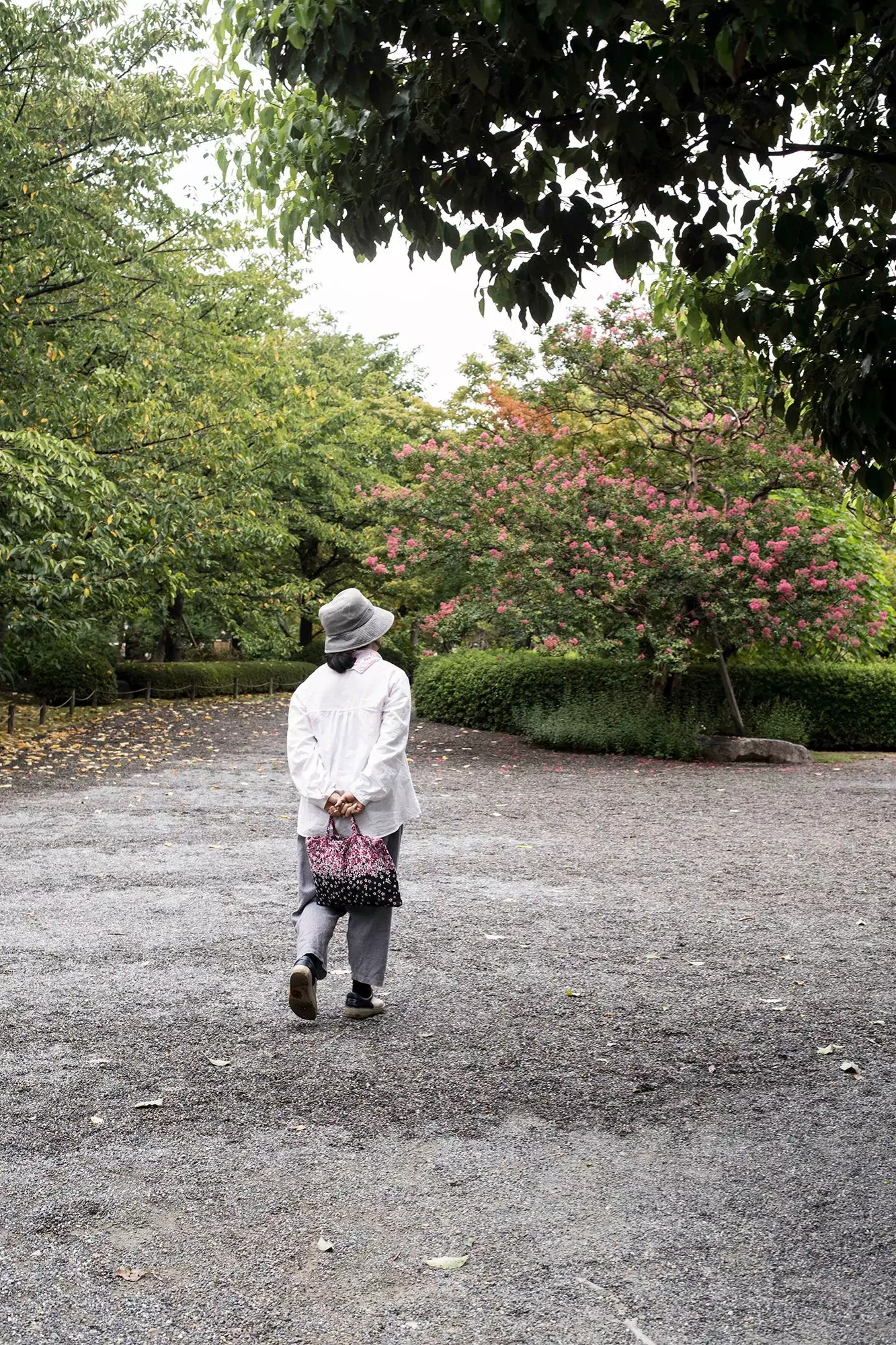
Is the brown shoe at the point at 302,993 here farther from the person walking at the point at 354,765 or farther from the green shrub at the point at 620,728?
the green shrub at the point at 620,728

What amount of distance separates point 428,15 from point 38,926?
504cm

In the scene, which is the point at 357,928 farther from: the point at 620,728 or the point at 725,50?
the point at 620,728

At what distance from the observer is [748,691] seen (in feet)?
61.8

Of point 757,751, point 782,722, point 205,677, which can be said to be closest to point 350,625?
point 757,751

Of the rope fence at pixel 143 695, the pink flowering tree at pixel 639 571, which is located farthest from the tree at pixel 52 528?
the pink flowering tree at pixel 639 571

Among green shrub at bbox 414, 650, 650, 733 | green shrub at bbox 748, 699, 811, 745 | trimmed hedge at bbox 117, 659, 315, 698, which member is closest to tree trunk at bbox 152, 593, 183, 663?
trimmed hedge at bbox 117, 659, 315, 698

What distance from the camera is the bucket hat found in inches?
200

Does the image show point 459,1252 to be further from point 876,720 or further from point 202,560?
point 202,560

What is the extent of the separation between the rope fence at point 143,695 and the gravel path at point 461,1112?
38.4 ft

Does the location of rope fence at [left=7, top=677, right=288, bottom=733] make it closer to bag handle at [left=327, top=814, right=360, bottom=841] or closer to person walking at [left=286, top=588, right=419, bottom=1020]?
person walking at [left=286, top=588, right=419, bottom=1020]

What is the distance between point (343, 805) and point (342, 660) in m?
0.65

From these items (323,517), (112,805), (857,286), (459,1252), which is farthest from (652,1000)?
(323,517)

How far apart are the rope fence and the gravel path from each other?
11.7 m

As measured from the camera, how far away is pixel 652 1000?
538cm
